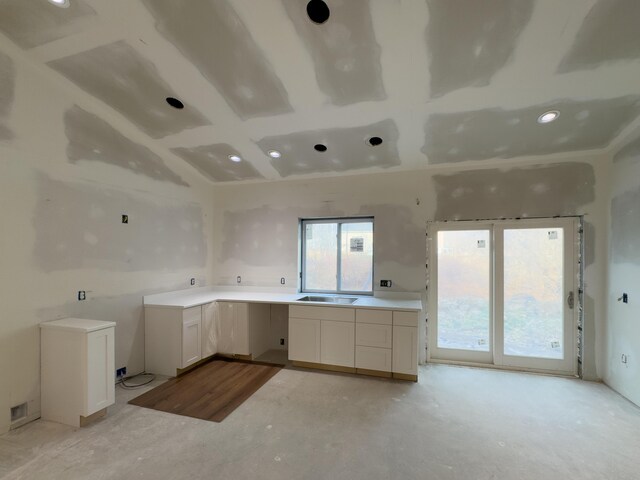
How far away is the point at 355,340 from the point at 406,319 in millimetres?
666

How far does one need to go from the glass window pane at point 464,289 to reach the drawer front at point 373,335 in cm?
95

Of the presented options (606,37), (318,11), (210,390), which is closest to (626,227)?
(606,37)

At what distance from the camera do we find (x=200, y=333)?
3674 millimetres

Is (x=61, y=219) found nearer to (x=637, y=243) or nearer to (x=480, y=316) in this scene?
(x=480, y=316)

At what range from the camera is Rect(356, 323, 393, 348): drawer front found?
335 cm

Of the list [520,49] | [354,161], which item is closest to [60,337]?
[354,161]

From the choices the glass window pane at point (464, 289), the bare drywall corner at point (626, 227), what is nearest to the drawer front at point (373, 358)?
the glass window pane at point (464, 289)

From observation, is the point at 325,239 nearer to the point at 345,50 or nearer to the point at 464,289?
the point at 464,289

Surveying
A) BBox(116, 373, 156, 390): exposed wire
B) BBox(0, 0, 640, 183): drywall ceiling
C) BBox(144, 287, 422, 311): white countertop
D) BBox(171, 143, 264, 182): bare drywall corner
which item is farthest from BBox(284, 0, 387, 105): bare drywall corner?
BBox(116, 373, 156, 390): exposed wire

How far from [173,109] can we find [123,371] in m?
2.99

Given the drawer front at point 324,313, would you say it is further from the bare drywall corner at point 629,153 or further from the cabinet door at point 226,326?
the bare drywall corner at point 629,153

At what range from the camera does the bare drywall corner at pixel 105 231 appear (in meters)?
2.63

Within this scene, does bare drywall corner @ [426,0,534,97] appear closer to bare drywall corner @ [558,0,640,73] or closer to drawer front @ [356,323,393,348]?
bare drywall corner @ [558,0,640,73]

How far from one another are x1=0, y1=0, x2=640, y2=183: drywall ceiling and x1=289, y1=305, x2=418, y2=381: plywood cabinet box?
2021 mm
